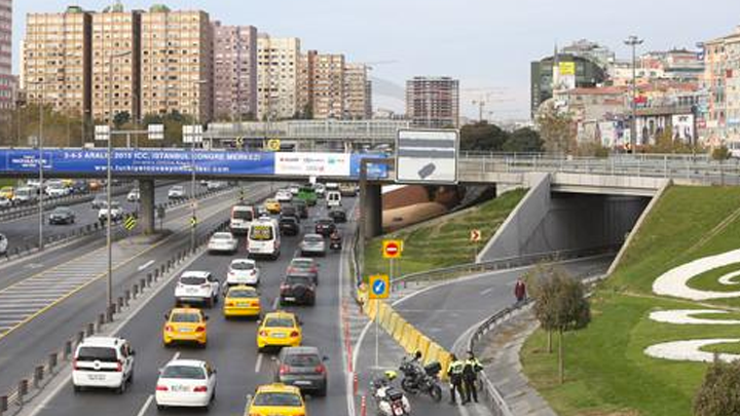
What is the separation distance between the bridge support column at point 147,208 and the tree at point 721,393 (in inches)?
2894

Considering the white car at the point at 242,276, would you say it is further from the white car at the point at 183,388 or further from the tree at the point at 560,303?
the white car at the point at 183,388

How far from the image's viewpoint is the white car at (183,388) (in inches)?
1106

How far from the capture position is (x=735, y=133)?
153500mm

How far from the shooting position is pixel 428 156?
219ft

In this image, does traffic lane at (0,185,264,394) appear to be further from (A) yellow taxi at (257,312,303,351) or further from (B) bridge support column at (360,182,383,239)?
(B) bridge support column at (360,182,383,239)

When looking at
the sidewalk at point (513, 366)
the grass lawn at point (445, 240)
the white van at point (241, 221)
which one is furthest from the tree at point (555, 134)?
the sidewalk at point (513, 366)

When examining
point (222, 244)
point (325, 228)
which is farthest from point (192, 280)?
point (325, 228)

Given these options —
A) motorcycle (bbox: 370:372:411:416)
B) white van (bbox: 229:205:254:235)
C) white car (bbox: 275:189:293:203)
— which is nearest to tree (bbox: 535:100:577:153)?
white car (bbox: 275:189:293:203)

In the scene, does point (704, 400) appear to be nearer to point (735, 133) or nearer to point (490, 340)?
point (490, 340)

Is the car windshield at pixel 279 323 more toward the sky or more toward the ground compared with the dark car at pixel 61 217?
more toward the ground

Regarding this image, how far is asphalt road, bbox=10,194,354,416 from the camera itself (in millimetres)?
29109

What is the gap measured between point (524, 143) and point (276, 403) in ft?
416

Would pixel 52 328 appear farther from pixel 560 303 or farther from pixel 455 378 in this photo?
pixel 560 303

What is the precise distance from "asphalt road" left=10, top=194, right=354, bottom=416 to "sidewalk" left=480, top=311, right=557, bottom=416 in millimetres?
4650
